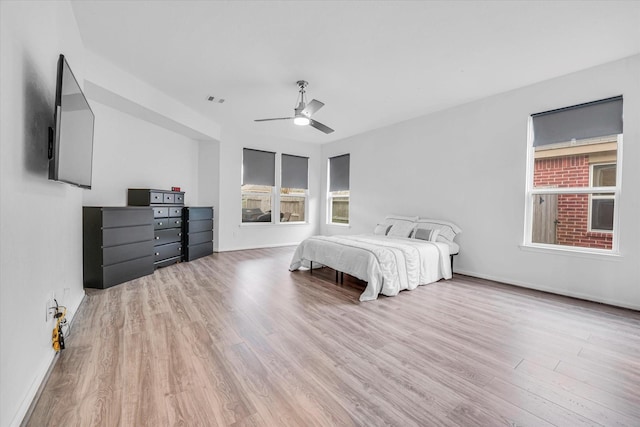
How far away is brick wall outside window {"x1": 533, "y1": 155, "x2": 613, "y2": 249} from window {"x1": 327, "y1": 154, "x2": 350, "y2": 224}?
3.85 m

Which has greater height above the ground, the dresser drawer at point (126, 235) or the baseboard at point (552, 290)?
the dresser drawer at point (126, 235)

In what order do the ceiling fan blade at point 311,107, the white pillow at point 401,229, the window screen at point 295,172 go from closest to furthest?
the ceiling fan blade at point 311,107
the white pillow at point 401,229
the window screen at point 295,172

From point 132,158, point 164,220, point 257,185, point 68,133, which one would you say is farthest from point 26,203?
point 257,185

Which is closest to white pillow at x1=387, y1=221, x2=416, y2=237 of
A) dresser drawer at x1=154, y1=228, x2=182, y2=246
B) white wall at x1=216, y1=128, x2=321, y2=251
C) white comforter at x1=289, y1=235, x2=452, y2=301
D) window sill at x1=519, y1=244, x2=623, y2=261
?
white comforter at x1=289, y1=235, x2=452, y2=301

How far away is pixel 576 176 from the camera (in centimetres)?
340

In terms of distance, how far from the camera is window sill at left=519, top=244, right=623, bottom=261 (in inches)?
120

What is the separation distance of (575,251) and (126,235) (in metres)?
5.77

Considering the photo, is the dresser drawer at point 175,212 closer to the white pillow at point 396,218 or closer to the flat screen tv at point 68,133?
the flat screen tv at point 68,133

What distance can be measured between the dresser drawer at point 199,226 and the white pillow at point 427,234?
401 centimetres

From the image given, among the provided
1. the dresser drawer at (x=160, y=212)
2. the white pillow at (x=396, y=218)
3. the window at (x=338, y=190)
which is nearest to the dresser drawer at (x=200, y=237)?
the dresser drawer at (x=160, y=212)

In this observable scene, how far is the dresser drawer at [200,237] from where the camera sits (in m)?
5.03

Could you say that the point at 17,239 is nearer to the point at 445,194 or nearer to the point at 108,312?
the point at 108,312

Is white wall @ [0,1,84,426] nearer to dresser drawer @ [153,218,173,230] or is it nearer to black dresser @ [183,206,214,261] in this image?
dresser drawer @ [153,218,173,230]

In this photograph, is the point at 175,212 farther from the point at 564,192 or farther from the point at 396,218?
the point at 564,192
